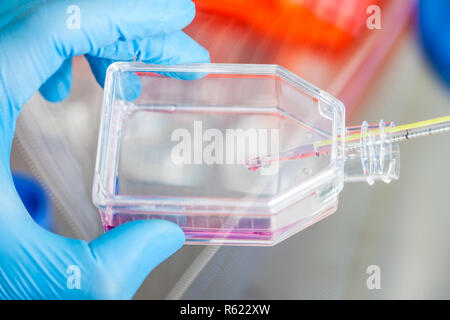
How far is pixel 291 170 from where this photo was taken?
779 mm

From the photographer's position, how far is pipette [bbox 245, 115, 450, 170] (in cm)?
69

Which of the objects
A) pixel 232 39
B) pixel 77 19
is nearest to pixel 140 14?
pixel 77 19

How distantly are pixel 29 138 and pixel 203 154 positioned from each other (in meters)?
0.48

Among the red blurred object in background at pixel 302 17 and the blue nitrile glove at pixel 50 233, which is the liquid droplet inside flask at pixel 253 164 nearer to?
the blue nitrile glove at pixel 50 233

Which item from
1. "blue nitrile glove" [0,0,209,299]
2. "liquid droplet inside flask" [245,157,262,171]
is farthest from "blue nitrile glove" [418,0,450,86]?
"blue nitrile glove" [0,0,209,299]

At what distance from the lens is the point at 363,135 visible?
71cm

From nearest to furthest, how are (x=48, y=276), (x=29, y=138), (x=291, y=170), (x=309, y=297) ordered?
1. (x=48, y=276)
2. (x=291, y=170)
3. (x=309, y=297)
4. (x=29, y=138)

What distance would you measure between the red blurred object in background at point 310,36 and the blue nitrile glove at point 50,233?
1.20ft

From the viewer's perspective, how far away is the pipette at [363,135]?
689 mm

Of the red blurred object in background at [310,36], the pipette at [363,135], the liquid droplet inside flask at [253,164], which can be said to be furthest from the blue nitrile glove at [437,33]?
the liquid droplet inside flask at [253,164]

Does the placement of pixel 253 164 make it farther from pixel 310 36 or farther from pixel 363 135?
Result: pixel 310 36

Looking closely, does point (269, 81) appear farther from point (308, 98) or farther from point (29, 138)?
point (29, 138)

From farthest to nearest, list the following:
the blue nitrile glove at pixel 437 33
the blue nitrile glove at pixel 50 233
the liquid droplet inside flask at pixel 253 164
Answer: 1. the blue nitrile glove at pixel 437 33
2. the liquid droplet inside flask at pixel 253 164
3. the blue nitrile glove at pixel 50 233

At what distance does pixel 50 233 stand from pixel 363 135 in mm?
561
